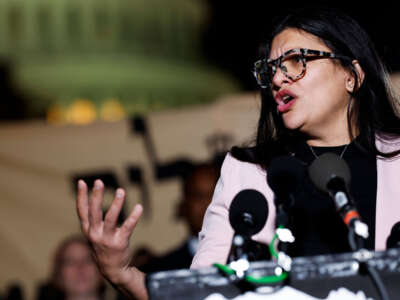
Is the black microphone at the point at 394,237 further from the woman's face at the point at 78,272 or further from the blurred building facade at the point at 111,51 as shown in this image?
the blurred building facade at the point at 111,51

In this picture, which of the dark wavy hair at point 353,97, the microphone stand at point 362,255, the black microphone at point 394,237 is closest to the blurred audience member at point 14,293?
the dark wavy hair at point 353,97

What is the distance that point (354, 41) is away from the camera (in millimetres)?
1870

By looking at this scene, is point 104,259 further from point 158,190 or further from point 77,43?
point 77,43

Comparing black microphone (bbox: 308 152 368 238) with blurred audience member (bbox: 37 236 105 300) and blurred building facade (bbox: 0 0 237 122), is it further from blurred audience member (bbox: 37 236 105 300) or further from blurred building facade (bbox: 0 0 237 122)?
blurred building facade (bbox: 0 0 237 122)

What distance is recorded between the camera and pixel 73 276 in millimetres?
3764

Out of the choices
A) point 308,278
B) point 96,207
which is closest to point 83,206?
point 96,207

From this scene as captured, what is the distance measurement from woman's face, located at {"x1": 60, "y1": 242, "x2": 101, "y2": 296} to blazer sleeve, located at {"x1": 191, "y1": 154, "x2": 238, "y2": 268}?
2191 mm

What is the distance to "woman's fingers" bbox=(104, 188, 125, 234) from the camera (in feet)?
4.65

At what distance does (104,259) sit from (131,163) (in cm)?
273

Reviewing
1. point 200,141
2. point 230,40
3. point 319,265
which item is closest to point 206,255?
point 319,265

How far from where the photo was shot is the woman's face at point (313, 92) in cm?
177

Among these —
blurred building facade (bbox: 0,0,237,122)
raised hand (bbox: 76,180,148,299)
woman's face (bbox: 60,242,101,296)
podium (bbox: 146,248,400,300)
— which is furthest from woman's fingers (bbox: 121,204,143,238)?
blurred building facade (bbox: 0,0,237,122)

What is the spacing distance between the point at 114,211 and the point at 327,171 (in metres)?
0.49

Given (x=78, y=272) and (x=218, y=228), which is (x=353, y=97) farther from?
(x=78, y=272)
